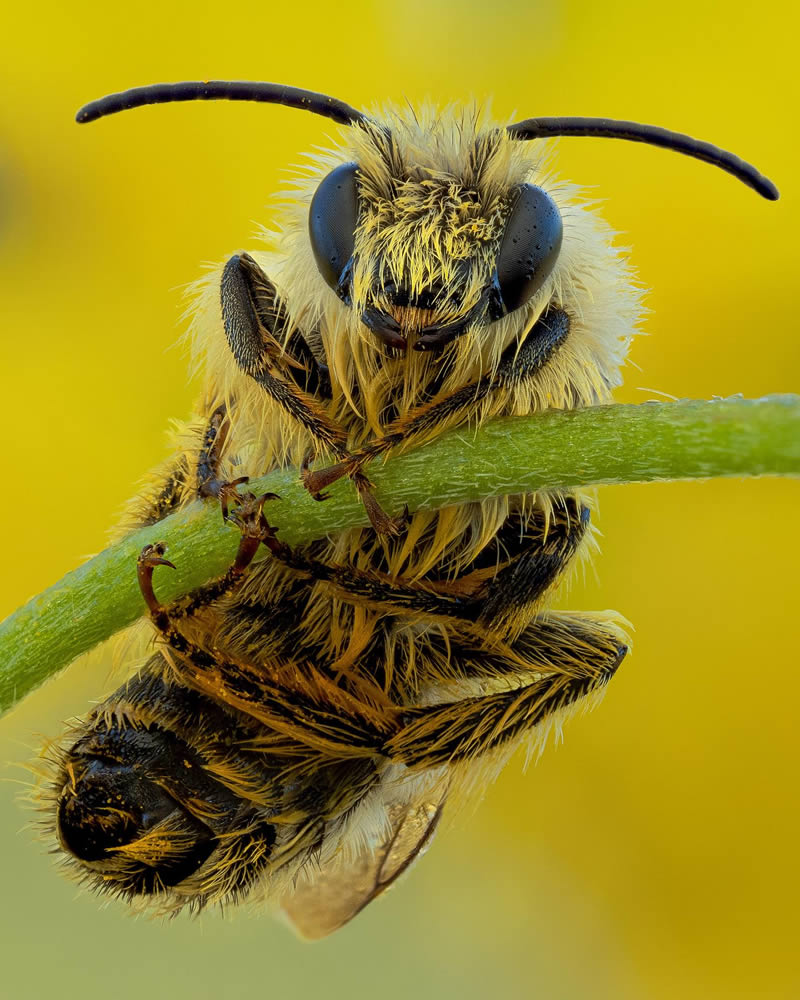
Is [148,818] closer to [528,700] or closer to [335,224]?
[528,700]

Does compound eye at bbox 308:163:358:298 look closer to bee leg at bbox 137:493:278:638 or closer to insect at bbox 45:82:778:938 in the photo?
insect at bbox 45:82:778:938

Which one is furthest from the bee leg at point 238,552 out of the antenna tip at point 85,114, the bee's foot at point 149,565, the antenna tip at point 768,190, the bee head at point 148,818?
the antenna tip at point 768,190

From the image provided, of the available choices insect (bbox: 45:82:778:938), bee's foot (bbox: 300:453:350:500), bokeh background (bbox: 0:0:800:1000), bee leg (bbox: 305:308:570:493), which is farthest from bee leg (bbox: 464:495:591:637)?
bokeh background (bbox: 0:0:800:1000)

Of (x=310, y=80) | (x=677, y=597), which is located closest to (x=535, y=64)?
(x=310, y=80)

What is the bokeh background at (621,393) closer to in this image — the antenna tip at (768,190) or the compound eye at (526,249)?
the antenna tip at (768,190)

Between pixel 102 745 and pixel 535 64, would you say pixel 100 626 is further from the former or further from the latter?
pixel 535 64

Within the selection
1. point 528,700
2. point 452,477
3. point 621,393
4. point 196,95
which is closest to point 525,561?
point 528,700
